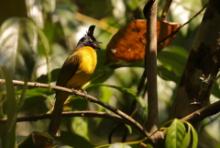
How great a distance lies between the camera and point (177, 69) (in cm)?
199

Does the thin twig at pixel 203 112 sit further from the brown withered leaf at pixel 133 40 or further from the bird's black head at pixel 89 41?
the bird's black head at pixel 89 41

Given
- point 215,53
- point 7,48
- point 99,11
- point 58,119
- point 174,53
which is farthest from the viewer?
point 99,11

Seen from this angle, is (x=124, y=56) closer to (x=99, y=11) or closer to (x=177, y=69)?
(x=177, y=69)

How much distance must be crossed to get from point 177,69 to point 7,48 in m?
0.68

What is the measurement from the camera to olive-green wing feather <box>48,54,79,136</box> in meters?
1.69

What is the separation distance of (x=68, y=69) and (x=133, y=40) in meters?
0.55

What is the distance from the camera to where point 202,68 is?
1.59 metres

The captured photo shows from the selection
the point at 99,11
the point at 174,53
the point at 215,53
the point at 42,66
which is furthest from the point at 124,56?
the point at 99,11

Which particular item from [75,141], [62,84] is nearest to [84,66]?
[62,84]

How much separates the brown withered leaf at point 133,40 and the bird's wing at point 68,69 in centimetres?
33

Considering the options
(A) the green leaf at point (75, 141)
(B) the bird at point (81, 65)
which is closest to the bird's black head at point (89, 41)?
(B) the bird at point (81, 65)

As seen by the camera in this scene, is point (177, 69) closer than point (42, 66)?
Yes

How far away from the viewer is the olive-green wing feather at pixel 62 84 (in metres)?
1.69

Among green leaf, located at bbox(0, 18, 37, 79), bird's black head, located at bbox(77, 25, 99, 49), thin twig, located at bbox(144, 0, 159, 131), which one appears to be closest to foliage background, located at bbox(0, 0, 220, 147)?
green leaf, located at bbox(0, 18, 37, 79)
